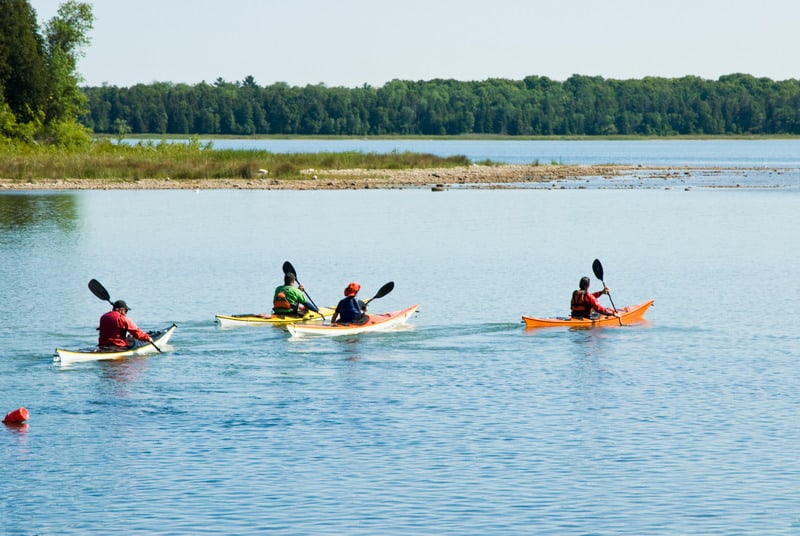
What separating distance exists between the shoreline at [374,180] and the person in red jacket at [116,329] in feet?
205

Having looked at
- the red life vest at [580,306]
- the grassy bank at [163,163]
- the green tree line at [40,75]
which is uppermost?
the green tree line at [40,75]

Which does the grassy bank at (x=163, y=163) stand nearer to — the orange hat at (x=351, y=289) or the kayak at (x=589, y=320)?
the kayak at (x=589, y=320)

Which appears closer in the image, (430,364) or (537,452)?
(537,452)

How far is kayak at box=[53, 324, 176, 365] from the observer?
25.8 metres

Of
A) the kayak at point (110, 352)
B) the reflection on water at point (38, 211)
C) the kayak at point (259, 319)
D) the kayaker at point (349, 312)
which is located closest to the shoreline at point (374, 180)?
the reflection on water at point (38, 211)

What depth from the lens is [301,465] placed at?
61.6 ft

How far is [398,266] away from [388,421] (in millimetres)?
24904

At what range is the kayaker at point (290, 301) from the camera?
30531 mm

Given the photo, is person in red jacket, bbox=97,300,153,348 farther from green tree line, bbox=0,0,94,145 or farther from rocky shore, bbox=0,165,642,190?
green tree line, bbox=0,0,94,145

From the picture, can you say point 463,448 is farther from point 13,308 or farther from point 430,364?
point 13,308

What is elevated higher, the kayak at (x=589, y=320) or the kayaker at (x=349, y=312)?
the kayaker at (x=349, y=312)

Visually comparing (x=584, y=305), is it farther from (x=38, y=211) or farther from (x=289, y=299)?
(x=38, y=211)

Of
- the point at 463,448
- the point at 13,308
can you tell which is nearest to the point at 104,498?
the point at 463,448

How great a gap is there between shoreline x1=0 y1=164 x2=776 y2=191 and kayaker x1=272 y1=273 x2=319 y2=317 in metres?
59.6
